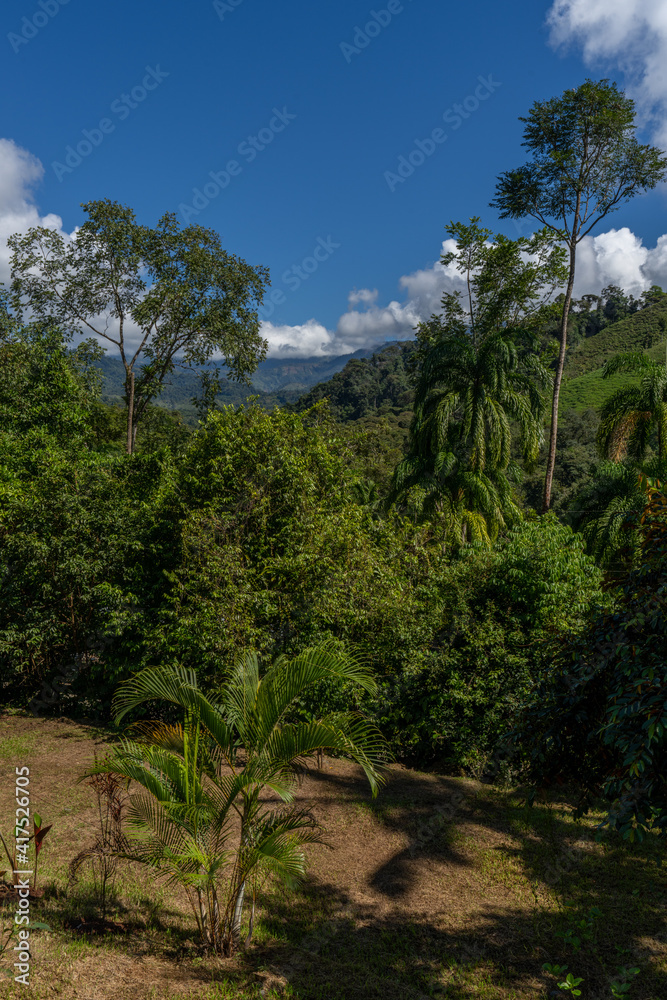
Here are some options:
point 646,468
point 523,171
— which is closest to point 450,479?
point 646,468

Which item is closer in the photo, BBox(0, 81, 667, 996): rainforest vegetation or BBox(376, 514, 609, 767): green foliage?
BBox(0, 81, 667, 996): rainforest vegetation

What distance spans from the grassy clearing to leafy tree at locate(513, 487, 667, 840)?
5.40 feet

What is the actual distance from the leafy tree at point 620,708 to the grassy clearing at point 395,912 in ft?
5.40

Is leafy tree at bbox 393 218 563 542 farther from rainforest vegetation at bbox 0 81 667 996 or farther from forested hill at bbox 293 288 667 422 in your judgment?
forested hill at bbox 293 288 667 422

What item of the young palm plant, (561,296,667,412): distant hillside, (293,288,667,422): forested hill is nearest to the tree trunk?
the young palm plant

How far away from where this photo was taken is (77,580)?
10117 millimetres

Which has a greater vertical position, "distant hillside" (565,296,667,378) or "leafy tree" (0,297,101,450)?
"distant hillside" (565,296,667,378)

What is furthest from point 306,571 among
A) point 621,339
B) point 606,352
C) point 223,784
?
point 621,339

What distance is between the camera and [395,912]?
5742 millimetres

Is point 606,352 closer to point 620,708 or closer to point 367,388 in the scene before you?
point 367,388

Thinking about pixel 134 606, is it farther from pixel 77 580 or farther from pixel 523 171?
pixel 523 171

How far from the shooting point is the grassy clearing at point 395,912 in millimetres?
4410

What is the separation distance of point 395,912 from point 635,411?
1467cm

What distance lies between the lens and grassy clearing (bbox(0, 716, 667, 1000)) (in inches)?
174
